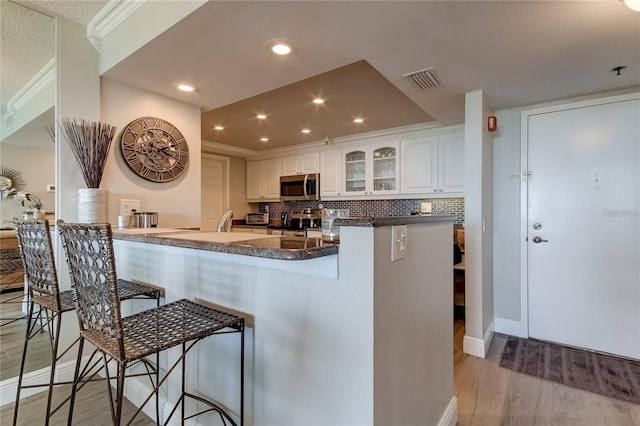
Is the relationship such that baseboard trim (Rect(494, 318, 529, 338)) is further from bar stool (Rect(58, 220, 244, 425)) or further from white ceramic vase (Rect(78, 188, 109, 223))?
white ceramic vase (Rect(78, 188, 109, 223))

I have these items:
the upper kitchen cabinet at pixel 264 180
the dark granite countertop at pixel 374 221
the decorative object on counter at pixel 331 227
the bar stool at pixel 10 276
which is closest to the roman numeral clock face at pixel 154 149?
the bar stool at pixel 10 276

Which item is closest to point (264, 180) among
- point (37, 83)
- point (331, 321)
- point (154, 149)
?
point (154, 149)

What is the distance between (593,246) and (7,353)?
436 cm

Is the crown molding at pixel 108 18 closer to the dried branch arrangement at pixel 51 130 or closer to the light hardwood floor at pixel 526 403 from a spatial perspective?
the dried branch arrangement at pixel 51 130

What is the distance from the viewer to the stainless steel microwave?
4824 mm

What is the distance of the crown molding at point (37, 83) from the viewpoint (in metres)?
2.04

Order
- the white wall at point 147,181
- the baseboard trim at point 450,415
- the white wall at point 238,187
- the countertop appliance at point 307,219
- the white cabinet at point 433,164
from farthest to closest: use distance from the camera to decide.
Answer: the white wall at point 238,187 < the countertop appliance at point 307,219 < the white cabinet at point 433,164 < the white wall at point 147,181 < the baseboard trim at point 450,415

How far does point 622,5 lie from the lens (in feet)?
4.78

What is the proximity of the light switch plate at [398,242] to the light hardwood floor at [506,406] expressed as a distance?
47.6 inches

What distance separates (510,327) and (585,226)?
109 centimetres

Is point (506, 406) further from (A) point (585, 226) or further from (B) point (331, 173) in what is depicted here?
(B) point (331, 173)

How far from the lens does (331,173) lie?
4.72 meters

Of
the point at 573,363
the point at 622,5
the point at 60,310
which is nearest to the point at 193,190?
the point at 60,310

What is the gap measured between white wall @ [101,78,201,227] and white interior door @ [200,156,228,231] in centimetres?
266
